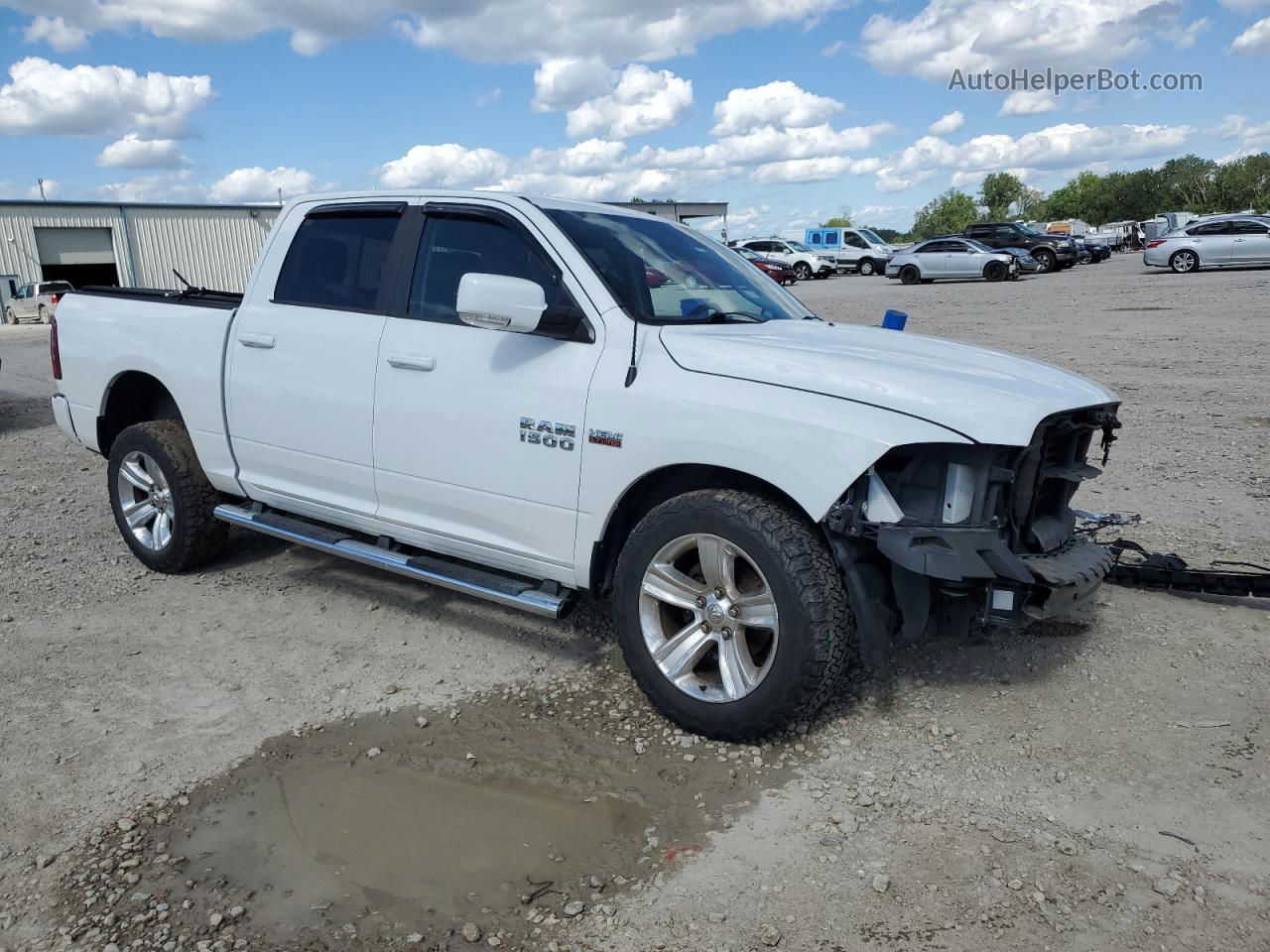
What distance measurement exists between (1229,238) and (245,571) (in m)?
30.7

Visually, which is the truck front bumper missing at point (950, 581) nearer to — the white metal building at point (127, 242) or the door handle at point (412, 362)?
the door handle at point (412, 362)

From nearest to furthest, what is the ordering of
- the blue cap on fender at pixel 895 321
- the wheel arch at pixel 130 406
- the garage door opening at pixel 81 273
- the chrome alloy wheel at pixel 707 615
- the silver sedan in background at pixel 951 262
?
the chrome alloy wheel at pixel 707 615 → the blue cap on fender at pixel 895 321 → the wheel arch at pixel 130 406 → the silver sedan in background at pixel 951 262 → the garage door opening at pixel 81 273

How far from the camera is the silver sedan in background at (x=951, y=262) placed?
31.3m

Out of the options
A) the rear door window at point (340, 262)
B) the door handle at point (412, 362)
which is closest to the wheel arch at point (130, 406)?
the rear door window at point (340, 262)

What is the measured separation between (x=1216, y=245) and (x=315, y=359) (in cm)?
3061

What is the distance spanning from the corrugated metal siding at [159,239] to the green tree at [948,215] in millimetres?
93414

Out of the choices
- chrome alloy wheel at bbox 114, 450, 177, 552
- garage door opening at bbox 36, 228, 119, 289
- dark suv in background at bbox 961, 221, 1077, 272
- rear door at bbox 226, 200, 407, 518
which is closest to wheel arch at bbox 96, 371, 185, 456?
chrome alloy wheel at bbox 114, 450, 177, 552

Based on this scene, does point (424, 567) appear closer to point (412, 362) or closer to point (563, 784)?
point (412, 362)

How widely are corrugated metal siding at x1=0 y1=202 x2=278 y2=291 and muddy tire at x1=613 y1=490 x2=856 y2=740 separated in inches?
1815

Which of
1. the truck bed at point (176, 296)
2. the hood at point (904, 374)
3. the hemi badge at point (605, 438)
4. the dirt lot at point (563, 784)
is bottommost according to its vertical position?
the dirt lot at point (563, 784)

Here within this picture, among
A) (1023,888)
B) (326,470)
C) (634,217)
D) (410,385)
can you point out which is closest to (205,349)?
(326,470)

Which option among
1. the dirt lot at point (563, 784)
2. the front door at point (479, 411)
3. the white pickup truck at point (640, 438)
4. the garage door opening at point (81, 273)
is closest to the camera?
the dirt lot at point (563, 784)

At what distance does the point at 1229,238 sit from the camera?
28.6 m

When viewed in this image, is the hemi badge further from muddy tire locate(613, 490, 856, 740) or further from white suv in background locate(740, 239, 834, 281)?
white suv in background locate(740, 239, 834, 281)
